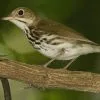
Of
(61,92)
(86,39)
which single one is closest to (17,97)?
(61,92)

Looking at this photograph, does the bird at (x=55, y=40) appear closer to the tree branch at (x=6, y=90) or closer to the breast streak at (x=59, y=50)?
the breast streak at (x=59, y=50)

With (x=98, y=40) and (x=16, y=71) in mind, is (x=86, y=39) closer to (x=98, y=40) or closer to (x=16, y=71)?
(x=98, y=40)

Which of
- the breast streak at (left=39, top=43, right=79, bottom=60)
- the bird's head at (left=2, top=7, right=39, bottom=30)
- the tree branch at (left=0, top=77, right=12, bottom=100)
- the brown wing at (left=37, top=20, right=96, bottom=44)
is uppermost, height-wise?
the bird's head at (left=2, top=7, right=39, bottom=30)

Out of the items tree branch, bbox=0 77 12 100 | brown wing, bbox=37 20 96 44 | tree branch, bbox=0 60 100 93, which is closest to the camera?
tree branch, bbox=0 77 12 100

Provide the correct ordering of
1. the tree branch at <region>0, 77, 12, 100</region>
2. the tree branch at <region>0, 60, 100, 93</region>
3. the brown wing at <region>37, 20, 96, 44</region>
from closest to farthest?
the tree branch at <region>0, 77, 12, 100</region> < the tree branch at <region>0, 60, 100, 93</region> < the brown wing at <region>37, 20, 96, 44</region>

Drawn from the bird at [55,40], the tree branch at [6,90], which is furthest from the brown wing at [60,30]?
the tree branch at [6,90]

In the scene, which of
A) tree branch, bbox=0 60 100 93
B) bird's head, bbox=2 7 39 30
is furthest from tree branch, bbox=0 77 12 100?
bird's head, bbox=2 7 39 30

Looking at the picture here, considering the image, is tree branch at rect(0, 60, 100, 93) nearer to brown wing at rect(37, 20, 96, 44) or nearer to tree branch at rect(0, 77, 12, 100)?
tree branch at rect(0, 77, 12, 100)
